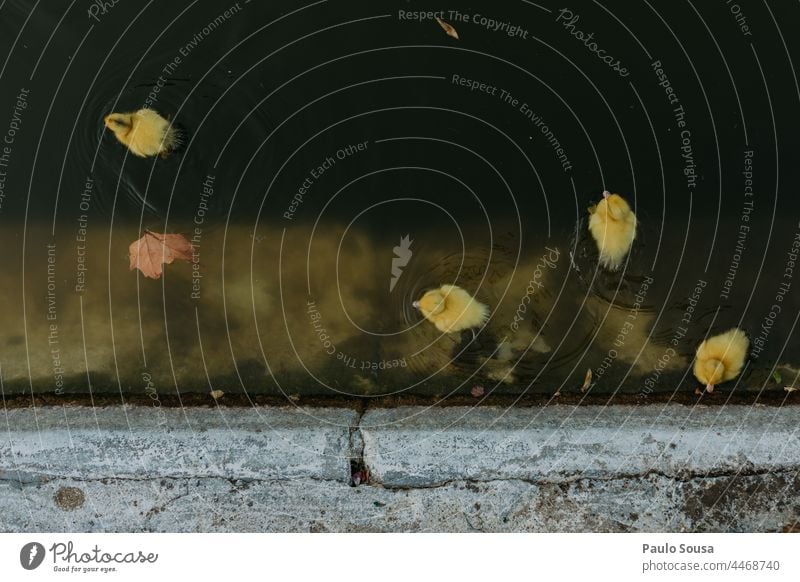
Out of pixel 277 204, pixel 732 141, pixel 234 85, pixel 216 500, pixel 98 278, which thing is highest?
pixel 234 85

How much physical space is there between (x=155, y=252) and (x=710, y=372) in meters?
1.70

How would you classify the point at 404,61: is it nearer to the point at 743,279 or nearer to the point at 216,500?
the point at 743,279

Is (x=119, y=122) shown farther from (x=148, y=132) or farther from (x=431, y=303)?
(x=431, y=303)

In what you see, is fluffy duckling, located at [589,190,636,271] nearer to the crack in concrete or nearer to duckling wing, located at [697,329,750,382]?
duckling wing, located at [697,329,750,382]

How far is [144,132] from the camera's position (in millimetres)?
2160

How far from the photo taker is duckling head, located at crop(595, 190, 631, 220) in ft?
7.09

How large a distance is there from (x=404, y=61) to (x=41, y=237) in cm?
121

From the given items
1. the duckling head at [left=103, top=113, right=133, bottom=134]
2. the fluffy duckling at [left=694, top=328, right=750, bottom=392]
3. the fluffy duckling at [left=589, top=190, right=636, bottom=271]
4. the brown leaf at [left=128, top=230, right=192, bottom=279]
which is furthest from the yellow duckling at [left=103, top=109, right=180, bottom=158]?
the fluffy duckling at [left=694, top=328, right=750, bottom=392]

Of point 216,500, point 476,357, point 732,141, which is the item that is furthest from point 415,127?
point 216,500

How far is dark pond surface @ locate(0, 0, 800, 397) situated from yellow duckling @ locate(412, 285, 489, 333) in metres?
0.03

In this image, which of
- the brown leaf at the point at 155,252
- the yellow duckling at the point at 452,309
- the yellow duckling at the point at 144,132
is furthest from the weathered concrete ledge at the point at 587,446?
the yellow duckling at the point at 144,132

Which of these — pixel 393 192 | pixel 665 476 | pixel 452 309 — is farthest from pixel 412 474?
pixel 393 192

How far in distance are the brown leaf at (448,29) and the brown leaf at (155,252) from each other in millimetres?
995

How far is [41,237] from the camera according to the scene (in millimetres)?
2188
